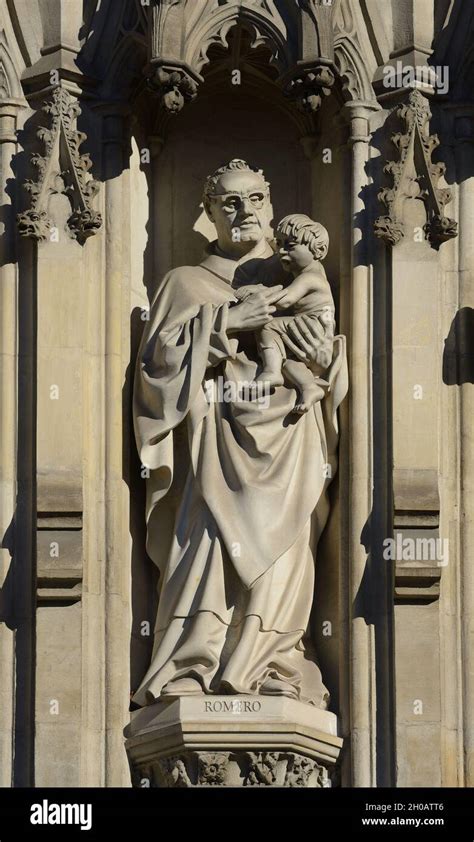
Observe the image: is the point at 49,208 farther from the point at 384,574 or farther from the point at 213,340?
the point at 384,574

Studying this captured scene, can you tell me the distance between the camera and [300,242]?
70.9ft

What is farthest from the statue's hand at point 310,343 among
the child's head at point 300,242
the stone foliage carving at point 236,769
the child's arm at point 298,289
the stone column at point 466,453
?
the stone foliage carving at point 236,769

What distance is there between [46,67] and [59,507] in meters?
2.50

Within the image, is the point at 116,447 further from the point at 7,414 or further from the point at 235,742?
the point at 235,742

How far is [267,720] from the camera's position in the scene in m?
20.6

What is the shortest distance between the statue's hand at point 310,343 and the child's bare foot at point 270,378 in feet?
0.55

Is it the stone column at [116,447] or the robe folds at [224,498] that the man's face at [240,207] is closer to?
the robe folds at [224,498]

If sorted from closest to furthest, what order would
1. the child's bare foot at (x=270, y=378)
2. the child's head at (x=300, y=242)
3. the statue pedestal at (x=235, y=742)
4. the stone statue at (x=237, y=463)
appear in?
the statue pedestal at (x=235, y=742) < the stone statue at (x=237, y=463) < the child's bare foot at (x=270, y=378) < the child's head at (x=300, y=242)

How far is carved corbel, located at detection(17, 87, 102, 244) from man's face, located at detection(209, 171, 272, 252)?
0.71 m

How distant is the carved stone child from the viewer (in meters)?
21.4

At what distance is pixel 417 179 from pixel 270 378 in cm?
137

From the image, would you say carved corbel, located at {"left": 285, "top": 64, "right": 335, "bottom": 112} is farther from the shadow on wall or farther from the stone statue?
the shadow on wall

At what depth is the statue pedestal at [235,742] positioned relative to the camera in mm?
20625

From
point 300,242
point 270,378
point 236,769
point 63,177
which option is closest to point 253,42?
point 300,242
